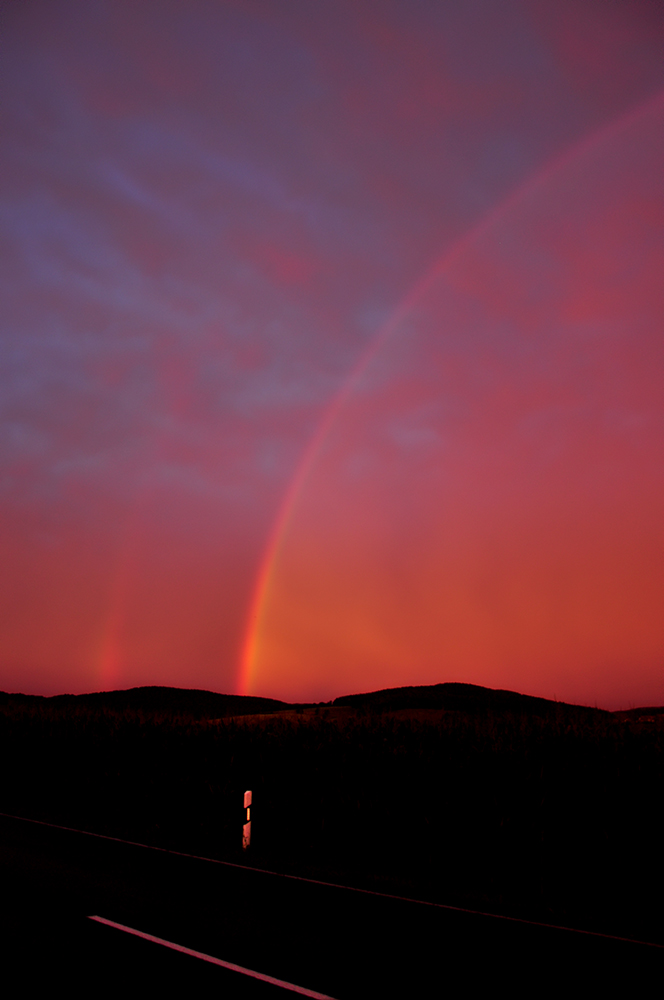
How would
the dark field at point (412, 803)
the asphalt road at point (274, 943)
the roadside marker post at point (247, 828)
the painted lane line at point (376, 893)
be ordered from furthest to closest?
the roadside marker post at point (247, 828), the dark field at point (412, 803), the painted lane line at point (376, 893), the asphalt road at point (274, 943)

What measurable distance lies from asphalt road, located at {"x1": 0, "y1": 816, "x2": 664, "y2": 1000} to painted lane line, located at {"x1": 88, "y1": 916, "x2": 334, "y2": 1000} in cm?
8

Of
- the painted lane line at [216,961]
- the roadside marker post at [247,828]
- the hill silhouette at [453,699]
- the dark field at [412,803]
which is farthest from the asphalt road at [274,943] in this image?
the hill silhouette at [453,699]

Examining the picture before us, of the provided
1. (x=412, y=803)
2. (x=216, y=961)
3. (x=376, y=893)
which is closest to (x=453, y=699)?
(x=412, y=803)

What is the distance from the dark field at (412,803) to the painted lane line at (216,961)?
174 inches

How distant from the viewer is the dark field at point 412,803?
38.4 feet

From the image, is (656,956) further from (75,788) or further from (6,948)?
(75,788)

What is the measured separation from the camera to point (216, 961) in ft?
23.1

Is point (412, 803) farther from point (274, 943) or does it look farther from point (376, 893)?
point (274, 943)

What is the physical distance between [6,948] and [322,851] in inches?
328

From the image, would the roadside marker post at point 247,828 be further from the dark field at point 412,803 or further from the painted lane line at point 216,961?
the painted lane line at point 216,961

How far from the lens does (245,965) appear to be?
7.01 m

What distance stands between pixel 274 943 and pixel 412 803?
698cm

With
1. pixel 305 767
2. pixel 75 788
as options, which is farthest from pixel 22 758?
pixel 305 767

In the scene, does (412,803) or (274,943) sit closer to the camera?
(274,943)
